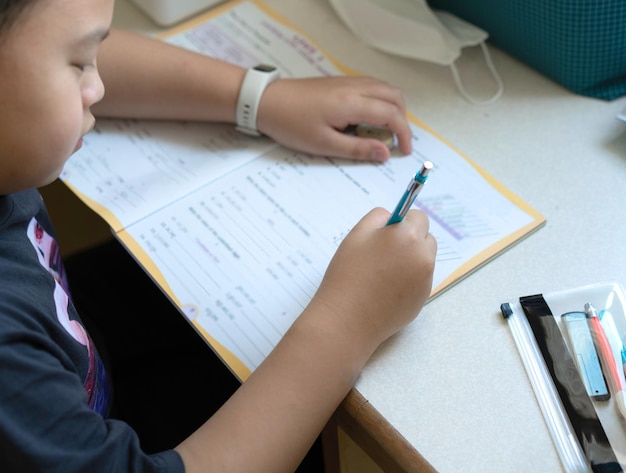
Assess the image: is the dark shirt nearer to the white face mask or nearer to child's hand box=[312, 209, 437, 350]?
child's hand box=[312, 209, 437, 350]

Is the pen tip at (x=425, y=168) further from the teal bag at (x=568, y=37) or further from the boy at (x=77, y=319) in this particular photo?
the teal bag at (x=568, y=37)

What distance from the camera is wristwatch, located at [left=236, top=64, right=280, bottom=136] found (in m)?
0.80

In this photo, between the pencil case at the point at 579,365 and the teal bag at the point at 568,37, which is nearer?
the pencil case at the point at 579,365

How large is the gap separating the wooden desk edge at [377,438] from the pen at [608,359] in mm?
164

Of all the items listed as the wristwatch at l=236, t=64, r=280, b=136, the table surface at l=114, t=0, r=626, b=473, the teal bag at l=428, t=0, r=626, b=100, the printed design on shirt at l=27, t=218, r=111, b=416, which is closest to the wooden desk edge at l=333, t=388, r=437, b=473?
the table surface at l=114, t=0, r=626, b=473

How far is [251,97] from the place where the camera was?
2.61 ft

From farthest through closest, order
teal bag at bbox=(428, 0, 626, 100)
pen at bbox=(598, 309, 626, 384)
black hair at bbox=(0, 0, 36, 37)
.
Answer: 1. teal bag at bbox=(428, 0, 626, 100)
2. pen at bbox=(598, 309, 626, 384)
3. black hair at bbox=(0, 0, 36, 37)

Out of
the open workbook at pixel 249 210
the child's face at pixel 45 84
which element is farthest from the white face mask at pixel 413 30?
the child's face at pixel 45 84

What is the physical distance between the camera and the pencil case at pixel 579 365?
0.55 meters

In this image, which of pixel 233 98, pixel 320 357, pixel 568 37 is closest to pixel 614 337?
pixel 320 357

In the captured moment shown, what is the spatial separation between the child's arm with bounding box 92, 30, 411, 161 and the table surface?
0.25 ft

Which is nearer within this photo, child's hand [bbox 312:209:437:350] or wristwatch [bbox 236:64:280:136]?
child's hand [bbox 312:209:437:350]

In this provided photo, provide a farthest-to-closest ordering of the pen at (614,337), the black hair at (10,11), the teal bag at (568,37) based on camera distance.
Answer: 1. the teal bag at (568,37)
2. the pen at (614,337)
3. the black hair at (10,11)

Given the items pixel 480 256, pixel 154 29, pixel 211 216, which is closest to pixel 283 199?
pixel 211 216
